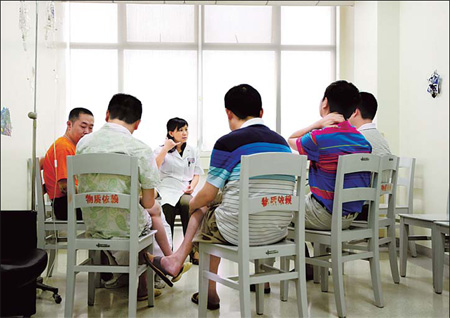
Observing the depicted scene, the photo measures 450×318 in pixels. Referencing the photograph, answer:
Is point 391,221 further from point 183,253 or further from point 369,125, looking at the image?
point 183,253

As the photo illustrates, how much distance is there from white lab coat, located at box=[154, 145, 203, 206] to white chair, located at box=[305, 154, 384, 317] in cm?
169

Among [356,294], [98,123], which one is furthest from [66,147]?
[98,123]

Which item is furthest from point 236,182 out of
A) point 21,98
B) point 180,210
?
point 180,210

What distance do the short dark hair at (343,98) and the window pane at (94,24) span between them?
3.84 metres

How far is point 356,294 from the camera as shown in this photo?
2838mm

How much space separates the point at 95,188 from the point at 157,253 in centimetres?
78

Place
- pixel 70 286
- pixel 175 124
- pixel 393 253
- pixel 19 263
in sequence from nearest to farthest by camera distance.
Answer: pixel 19 263
pixel 70 286
pixel 393 253
pixel 175 124

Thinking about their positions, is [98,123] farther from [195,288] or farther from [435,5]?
[435,5]

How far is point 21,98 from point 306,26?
13.9 feet

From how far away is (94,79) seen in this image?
18.9ft

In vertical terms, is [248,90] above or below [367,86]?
below

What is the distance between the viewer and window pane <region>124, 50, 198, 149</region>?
5770 mm

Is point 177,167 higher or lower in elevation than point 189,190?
higher

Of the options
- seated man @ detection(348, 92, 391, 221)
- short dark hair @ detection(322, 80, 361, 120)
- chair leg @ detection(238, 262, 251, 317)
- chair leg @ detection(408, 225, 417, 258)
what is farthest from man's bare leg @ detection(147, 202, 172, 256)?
chair leg @ detection(408, 225, 417, 258)
